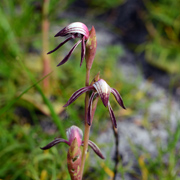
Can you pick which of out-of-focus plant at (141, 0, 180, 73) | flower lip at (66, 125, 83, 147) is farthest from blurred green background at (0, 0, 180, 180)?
flower lip at (66, 125, 83, 147)

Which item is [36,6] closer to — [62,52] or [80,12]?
[62,52]

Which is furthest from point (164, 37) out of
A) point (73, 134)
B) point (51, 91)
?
point (73, 134)

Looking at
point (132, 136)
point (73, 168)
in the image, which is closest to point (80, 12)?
point (132, 136)

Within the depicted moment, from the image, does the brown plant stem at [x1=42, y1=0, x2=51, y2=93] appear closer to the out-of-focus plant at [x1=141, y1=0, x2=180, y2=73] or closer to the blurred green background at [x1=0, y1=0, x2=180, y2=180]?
the blurred green background at [x1=0, y1=0, x2=180, y2=180]

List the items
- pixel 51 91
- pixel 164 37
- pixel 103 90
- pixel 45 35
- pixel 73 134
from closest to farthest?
pixel 103 90 < pixel 73 134 < pixel 45 35 < pixel 51 91 < pixel 164 37

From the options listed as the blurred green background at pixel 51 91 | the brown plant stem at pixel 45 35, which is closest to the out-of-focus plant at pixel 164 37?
the blurred green background at pixel 51 91

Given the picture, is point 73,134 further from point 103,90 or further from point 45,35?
point 45,35

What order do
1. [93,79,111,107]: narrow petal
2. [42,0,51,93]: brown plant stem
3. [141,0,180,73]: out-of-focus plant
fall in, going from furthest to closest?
[141,0,180,73]: out-of-focus plant → [42,0,51,93]: brown plant stem → [93,79,111,107]: narrow petal

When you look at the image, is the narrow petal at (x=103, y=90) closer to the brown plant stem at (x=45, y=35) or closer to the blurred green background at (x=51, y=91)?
the blurred green background at (x=51, y=91)
